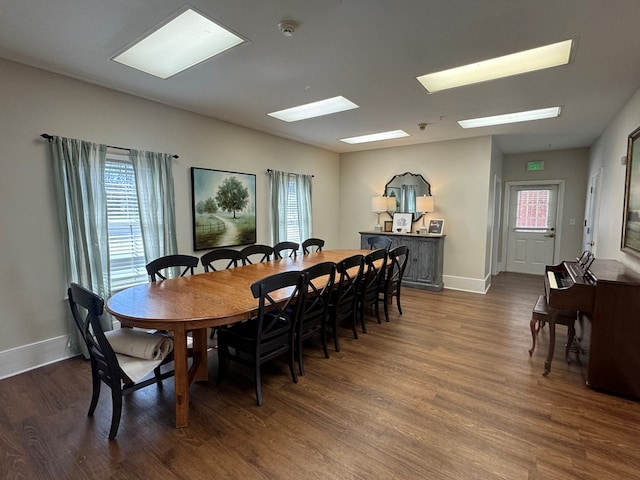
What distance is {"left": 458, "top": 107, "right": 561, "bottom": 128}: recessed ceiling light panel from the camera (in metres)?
3.88

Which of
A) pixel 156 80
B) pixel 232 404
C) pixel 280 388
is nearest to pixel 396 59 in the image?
pixel 156 80

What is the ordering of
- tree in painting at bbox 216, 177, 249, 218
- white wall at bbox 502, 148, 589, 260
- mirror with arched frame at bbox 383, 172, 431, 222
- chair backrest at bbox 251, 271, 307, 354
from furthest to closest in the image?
white wall at bbox 502, 148, 589, 260 < mirror with arched frame at bbox 383, 172, 431, 222 < tree in painting at bbox 216, 177, 249, 218 < chair backrest at bbox 251, 271, 307, 354

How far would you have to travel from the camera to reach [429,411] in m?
2.16

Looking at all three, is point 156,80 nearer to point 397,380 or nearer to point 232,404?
point 232,404

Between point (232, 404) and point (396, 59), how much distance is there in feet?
9.62

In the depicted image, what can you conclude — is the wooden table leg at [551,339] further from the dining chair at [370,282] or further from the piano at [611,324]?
the dining chair at [370,282]

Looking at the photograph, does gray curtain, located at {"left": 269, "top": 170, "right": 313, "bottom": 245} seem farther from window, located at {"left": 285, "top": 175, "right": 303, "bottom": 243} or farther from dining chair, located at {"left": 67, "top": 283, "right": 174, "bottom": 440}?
dining chair, located at {"left": 67, "top": 283, "right": 174, "bottom": 440}

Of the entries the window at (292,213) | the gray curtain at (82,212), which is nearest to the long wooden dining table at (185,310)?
the gray curtain at (82,212)

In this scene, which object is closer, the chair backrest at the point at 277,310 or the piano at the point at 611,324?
the chair backrest at the point at 277,310

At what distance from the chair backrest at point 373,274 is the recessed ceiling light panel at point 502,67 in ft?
5.89

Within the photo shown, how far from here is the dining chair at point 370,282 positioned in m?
3.41

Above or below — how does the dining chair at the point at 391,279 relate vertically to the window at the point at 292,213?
below

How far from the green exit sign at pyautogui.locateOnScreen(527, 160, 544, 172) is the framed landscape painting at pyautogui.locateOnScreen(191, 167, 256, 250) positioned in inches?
224

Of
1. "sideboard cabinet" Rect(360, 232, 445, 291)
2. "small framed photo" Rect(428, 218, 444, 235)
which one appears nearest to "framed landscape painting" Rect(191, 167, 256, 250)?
"sideboard cabinet" Rect(360, 232, 445, 291)
